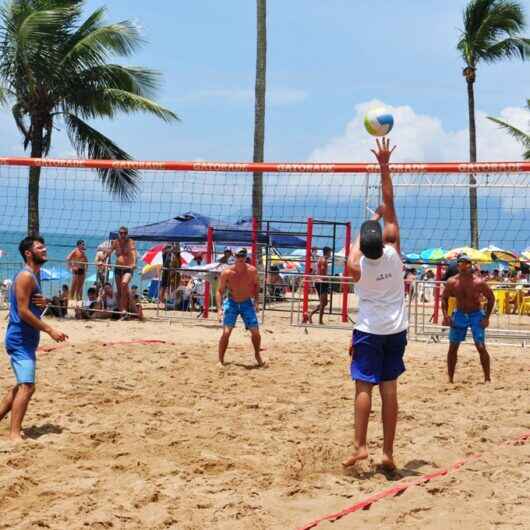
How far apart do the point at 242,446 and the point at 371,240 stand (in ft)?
5.33

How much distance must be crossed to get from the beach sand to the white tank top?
810 millimetres

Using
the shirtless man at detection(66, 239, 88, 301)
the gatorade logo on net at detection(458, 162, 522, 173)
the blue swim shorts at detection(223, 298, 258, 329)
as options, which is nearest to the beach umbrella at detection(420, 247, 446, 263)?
the shirtless man at detection(66, 239, 88, 301)

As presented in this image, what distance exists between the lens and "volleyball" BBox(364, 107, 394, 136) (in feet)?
20.2

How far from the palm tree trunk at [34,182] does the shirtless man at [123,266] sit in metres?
2.94

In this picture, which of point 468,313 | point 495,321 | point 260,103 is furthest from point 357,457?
point 260,103

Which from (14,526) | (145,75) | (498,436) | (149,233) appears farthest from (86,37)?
(14,526)

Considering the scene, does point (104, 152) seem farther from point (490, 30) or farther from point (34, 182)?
point (490, 30)

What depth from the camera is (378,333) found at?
16.5ft

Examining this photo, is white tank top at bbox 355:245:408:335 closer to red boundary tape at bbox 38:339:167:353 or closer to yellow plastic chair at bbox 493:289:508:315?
red boundary tape at bbox 38:339:167:353

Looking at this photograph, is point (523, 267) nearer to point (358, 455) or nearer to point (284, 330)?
point (284, 330)

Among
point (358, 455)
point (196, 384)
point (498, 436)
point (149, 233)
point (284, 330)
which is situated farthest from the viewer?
point (149, 233)

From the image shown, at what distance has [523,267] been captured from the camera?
1914 centimetres

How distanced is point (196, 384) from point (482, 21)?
19.5 metres

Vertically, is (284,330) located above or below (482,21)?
below
